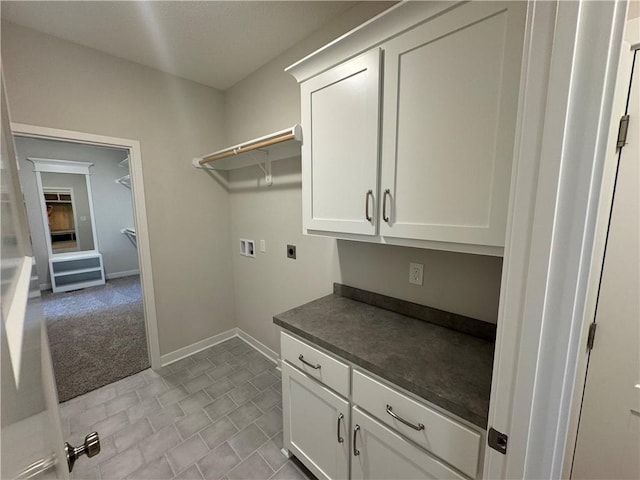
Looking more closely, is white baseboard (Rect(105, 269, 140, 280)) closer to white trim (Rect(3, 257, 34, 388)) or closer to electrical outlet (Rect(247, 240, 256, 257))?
electrical outlet (Rect(247, 240, 256, 257))

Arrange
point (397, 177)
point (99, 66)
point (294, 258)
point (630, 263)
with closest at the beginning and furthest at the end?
point (630, 263), point (397, 177), point (99, 66), point (294, 258)

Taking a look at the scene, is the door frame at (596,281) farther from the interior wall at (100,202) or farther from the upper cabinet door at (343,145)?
the interior wall at (100,202)

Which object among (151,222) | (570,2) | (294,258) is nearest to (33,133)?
(151,222)

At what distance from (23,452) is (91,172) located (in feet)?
20.5

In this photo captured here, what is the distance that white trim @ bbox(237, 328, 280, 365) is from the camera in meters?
2.55

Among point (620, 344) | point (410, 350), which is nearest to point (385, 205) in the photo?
point (410, 350)

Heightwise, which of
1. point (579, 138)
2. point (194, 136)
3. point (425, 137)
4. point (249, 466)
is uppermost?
point (194, 136)

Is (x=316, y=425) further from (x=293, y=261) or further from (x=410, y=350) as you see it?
(x=293, y=261)

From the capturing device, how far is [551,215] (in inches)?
19.8

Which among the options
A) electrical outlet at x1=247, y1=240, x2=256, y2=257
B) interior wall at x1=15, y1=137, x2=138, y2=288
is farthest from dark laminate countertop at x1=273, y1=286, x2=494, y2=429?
interior wall at x1=15, y1=137, x2=138, y2=288

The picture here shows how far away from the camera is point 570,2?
0.46 meters

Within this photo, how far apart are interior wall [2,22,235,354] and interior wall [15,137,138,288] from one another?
116 inches

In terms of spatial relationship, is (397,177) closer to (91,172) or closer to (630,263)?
(630,263)

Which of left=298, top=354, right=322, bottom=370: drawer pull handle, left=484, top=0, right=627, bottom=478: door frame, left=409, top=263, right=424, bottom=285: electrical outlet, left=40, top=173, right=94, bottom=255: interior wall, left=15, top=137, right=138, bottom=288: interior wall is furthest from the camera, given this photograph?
left=40, top=173, right=94, bottom=255: interior wall
